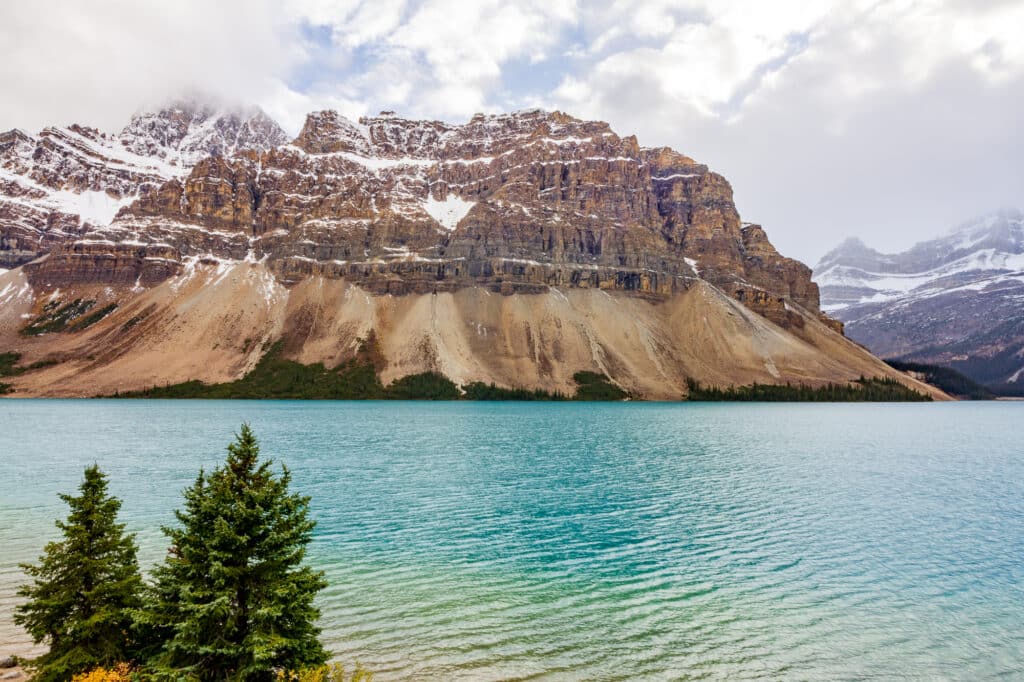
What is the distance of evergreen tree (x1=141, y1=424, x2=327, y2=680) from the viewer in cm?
1241

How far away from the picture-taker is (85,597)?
1380cm

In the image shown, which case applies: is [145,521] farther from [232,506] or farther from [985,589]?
[985,589]

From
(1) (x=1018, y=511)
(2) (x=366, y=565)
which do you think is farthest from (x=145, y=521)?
(1) (x=1018, y=511)

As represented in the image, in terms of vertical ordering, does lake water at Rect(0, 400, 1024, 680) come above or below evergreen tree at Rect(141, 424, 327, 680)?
below

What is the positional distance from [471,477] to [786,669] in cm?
3792

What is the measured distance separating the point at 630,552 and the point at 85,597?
24694 millimetres

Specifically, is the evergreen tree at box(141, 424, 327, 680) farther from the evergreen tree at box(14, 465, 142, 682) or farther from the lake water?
the lake water

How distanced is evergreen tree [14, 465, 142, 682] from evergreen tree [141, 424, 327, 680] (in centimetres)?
94

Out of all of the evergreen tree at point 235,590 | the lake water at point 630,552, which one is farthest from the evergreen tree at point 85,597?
the lake water at point 630,552

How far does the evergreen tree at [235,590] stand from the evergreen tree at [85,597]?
94cm

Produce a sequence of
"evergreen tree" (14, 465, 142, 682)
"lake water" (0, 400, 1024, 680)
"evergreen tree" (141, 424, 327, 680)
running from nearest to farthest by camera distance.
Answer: "evergreen tree" (141, 424, 327, 680) < "evergreen tree" (14, 465, 142, 682) < "lake water" (0, 400, 1024, 680)

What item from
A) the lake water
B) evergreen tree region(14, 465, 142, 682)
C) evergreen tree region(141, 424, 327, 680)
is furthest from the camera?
the lake water

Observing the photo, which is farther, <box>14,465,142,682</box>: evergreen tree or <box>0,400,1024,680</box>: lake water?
<box>0,400,1024,680</box>: lake water

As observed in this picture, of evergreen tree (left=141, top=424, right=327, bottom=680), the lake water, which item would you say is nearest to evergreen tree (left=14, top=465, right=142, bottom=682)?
evergreen tree (left=141, top=424, right=327, bottom=680)
